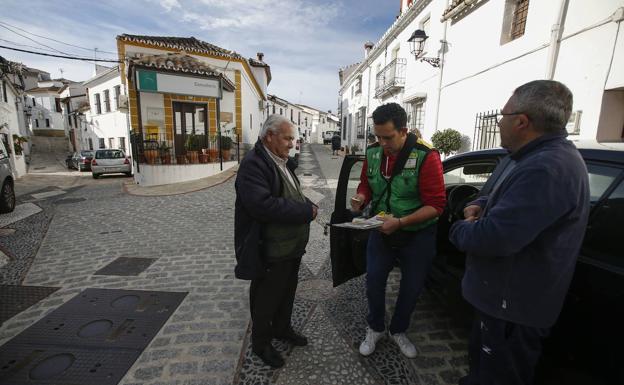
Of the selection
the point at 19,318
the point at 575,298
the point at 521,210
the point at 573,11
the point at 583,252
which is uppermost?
the point at 573,11

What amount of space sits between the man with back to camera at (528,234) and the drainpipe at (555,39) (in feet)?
19.6

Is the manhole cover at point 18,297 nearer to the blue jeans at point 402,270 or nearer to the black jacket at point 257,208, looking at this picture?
the black jacket at point 257,208

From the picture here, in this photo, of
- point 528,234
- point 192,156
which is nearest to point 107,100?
point 192,156

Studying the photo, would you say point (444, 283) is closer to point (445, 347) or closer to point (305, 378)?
point (445, 347)

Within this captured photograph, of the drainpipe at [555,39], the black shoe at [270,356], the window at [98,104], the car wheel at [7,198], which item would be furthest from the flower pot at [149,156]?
the window at [98,104]

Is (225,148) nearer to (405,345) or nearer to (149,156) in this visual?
(149,156)

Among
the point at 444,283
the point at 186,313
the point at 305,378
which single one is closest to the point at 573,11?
the point at 444,283

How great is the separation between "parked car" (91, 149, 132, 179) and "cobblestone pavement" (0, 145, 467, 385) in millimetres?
9864

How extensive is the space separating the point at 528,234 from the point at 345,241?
1558 millimetres

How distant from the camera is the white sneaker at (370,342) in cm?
242

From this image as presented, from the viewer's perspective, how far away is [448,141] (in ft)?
28.4

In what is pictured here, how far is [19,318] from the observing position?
9.61 feet

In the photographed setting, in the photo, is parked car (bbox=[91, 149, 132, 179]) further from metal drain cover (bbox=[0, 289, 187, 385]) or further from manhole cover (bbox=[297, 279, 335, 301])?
manhole cover (bbox=[297, 279, 335, 301])

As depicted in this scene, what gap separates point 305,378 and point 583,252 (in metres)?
1.89
